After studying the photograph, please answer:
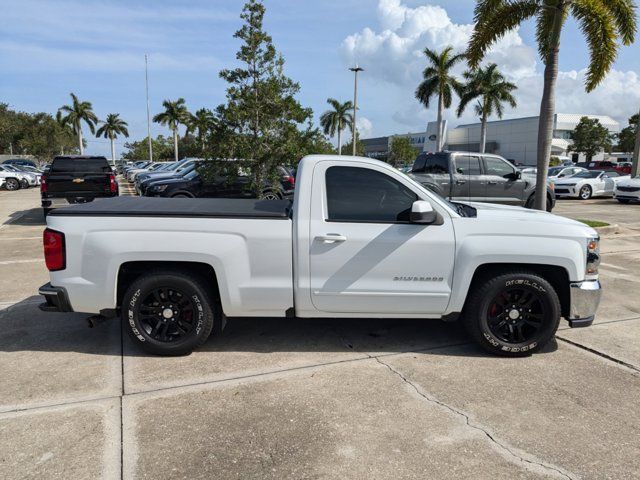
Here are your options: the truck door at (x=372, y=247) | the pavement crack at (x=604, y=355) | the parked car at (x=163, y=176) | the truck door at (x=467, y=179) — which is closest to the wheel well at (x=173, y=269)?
the truck door at (x=372, y=247)

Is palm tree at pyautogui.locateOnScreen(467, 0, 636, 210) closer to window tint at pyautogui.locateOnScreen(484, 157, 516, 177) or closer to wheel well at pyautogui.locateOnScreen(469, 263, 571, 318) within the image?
window tint at pyautogui.locateOnScreen(484, 157, 516, 177)

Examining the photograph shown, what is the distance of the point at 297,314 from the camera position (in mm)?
→ 4352

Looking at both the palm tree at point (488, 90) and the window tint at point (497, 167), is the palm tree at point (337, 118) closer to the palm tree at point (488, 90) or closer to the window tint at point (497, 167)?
the palm tree at point (488, 90)

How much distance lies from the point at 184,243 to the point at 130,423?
1.46 metres

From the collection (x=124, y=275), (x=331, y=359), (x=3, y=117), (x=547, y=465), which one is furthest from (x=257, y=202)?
(x=3, y=117)

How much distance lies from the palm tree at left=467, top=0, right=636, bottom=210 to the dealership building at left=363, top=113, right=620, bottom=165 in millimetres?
64900

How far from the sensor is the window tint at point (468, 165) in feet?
44.3

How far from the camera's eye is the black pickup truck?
12539 millimetres

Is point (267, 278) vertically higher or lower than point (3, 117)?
lower

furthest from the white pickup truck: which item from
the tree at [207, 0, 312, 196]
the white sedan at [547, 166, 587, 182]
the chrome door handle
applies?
the white sedan at [547, 166, 587, 182]

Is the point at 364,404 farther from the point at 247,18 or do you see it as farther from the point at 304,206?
the point at 247,18

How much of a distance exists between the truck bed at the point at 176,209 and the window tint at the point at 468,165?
9.42 meters

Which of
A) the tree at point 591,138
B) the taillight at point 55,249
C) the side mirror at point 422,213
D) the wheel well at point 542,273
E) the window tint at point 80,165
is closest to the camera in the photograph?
the side mirror at point 422,213

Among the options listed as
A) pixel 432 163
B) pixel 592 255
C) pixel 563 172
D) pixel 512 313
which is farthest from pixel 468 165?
pixel 563 172
